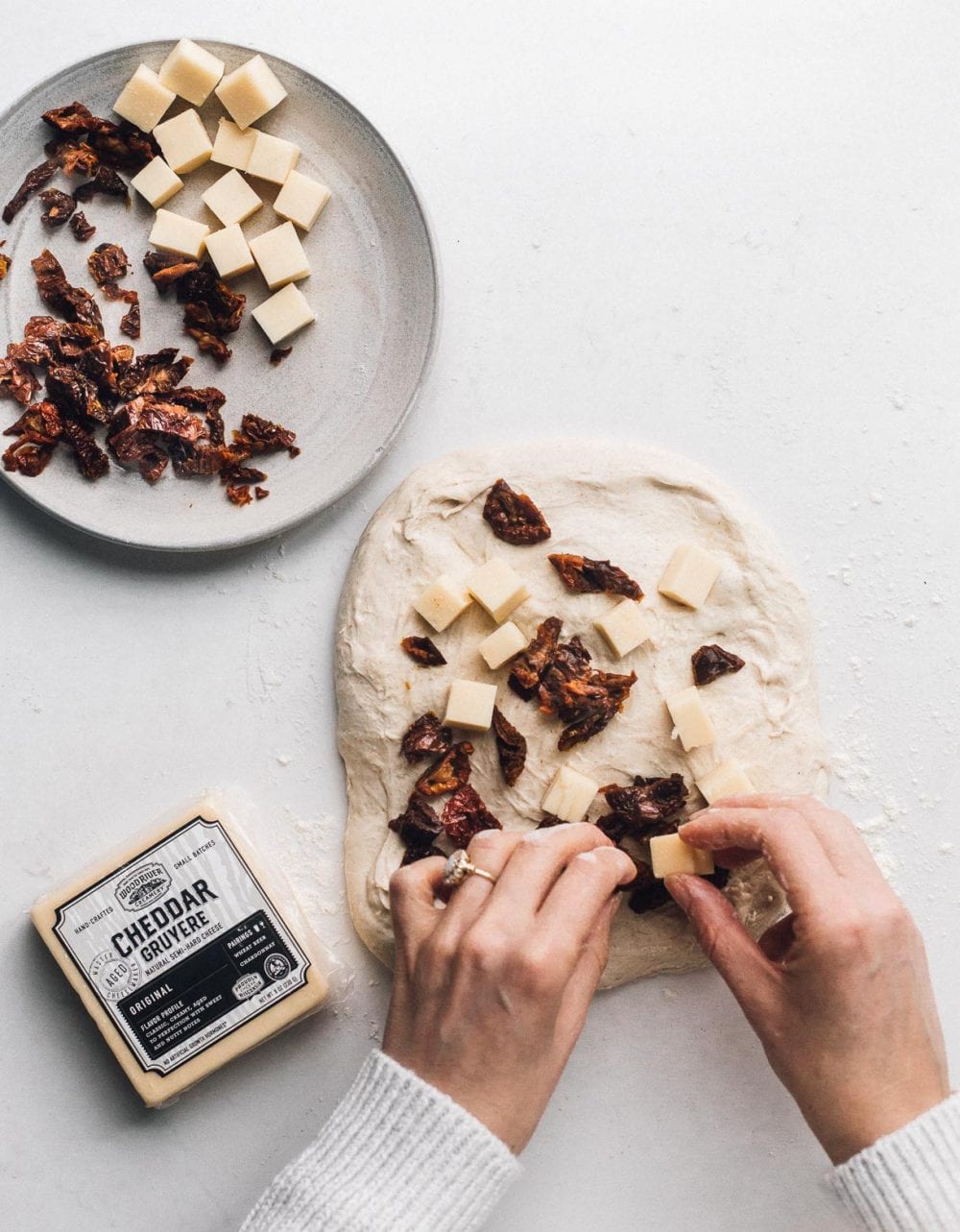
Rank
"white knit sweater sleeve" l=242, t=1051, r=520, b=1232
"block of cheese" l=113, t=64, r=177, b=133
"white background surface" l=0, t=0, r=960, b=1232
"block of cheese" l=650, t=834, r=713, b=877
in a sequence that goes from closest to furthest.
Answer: "white knit sweater sleeve" l=242, t=1051, r=520, b=1232 < "block of cheese" l=650, t=834, r=713, b=877 < "block of cheese" l=113, t=64, r=177, b=133 < "white background surface" l=0, t=0, r=960, b=1232

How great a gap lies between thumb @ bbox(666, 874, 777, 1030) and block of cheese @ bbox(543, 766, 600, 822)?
7.7 inches

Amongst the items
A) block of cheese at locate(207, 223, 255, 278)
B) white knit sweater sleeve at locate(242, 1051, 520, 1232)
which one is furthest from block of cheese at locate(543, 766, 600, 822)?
block of cheese at locate(207, 223, 255, 278)

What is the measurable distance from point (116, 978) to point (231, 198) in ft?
4.83

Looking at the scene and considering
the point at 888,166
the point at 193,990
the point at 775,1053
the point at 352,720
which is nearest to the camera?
the point at 775,1053

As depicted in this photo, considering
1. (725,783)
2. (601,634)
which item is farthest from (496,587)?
(725,783)

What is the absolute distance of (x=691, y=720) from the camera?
1728 millimetres

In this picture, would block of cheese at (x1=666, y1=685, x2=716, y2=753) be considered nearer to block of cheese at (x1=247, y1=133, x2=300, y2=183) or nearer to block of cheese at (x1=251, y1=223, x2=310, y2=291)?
block of cheese at (x1=251, y1=223, x2=310, y2=291)

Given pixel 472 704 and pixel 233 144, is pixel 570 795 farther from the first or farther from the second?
pixel 233 144

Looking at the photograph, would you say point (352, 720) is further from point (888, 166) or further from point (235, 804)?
point (888, 166)

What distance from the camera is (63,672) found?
1926 mm

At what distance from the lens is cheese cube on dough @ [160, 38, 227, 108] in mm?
1775

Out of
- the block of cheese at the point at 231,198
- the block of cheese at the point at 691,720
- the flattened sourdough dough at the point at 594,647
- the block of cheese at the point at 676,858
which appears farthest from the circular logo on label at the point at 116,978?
the block of cheese at the point at 231,198

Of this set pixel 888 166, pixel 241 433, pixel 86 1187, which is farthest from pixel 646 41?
pixel 86 1187

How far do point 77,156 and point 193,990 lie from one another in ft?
5.12
